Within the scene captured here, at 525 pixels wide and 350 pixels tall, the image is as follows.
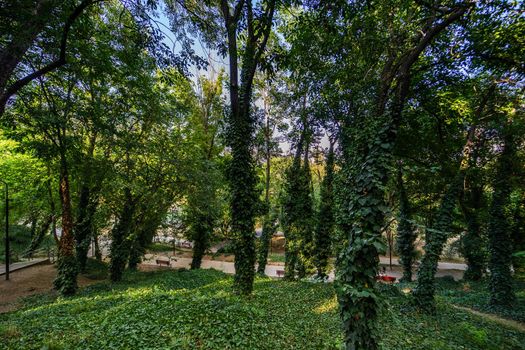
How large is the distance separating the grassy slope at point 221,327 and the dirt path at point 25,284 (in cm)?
579

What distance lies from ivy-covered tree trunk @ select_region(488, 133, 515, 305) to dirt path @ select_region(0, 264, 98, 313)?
20866mm

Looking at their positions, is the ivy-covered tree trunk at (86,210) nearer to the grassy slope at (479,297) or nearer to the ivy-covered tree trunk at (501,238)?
the ivy-covered tree trunk at (501,238)

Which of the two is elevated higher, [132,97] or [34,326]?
[132,97]

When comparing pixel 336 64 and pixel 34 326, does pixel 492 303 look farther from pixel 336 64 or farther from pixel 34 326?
pixel 34 326

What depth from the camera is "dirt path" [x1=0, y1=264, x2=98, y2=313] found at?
39.6ft

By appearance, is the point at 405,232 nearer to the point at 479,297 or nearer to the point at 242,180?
the point at 479,297

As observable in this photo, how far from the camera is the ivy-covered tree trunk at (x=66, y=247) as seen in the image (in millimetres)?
10805

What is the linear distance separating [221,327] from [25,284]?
52.0 feet

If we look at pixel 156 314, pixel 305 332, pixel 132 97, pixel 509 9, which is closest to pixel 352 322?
pixel 305 332

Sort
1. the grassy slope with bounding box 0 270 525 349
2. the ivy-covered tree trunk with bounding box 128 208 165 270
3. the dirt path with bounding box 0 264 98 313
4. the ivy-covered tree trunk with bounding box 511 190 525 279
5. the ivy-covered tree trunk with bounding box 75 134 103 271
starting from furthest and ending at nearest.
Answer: the ivy-covered tree trunk with bounding box 511 190 525 279 → the ivy-covered tree trunk with bounding box 128 208 165 270 → the ivy-covered tree trunk with bounding box 75 134 103 271 → the dirt path with bounding box 0 264 98 313 → the grassy slope with bounding box 0 270 525 349

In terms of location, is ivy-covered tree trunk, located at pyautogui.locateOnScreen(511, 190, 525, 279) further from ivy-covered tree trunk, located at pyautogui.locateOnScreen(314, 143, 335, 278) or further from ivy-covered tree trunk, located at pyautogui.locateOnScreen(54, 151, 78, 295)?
ivy-covered tree trunk, located at pyautogui.locateOnScreen(54, 151, 78, 295)

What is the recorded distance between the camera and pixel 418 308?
8852 mm

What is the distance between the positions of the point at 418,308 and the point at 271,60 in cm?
972

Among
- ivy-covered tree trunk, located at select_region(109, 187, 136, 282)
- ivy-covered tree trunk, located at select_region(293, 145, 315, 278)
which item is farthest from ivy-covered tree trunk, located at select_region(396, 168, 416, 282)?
ivy-covered tree trunk, located at select_region(109, 187, 136, 282)
